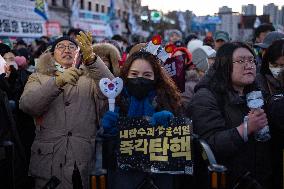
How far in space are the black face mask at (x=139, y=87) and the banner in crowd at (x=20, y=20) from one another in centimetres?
931

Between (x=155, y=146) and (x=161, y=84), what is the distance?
0.63 metres

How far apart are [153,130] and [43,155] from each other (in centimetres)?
108

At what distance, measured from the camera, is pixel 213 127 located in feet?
9.77

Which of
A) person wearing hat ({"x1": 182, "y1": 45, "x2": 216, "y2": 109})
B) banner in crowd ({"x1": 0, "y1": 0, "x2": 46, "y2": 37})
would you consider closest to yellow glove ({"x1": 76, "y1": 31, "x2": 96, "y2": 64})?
person wearing hat ({"x1": 182, "y1": 45, "x2": 216, "y2": 109})

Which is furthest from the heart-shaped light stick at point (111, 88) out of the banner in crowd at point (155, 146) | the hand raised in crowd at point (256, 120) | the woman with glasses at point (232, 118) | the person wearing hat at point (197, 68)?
the person wearing hat at point (197, 68)

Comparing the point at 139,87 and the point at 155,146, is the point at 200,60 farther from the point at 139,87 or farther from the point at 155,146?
the point at 155,146

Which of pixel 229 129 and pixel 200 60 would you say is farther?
pixel 200 60

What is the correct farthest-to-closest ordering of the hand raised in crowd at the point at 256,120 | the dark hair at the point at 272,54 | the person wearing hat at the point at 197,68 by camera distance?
1. the person wearing hat at the point at 197,68
2. the dark hair at the point at 272,54
3. the hand raised in crowd at the point at 256,120

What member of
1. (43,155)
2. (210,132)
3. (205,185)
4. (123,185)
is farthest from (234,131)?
(43,155)

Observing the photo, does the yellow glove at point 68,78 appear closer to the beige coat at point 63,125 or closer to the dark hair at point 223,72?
the beige coat at point 63,125

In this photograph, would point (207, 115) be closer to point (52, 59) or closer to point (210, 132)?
point (210, 132)

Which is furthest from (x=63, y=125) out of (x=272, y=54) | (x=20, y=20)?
(x=20, y=20)

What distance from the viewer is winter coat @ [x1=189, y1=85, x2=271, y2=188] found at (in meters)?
2.98

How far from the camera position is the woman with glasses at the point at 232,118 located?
289 centimetres
